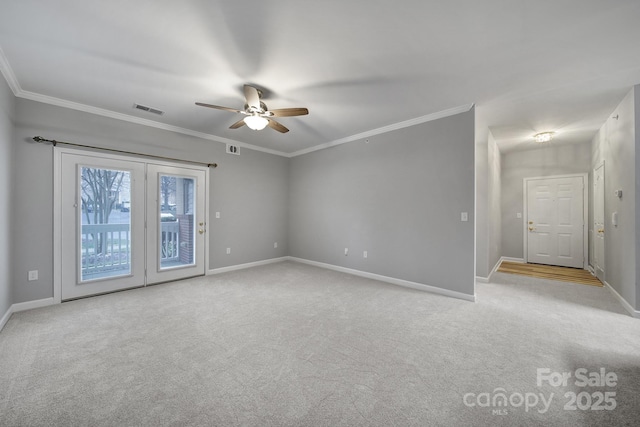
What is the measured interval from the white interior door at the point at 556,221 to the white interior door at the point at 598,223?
0.66 meters

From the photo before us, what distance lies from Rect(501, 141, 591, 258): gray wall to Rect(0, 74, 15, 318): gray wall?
29.4 ft

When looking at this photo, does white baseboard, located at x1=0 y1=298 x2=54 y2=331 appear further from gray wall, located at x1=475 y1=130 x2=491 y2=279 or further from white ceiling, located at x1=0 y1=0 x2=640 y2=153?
gray wall, located at x1=475 y1=130 x2=491 y2=279

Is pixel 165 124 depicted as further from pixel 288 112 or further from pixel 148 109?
pixel 288 112

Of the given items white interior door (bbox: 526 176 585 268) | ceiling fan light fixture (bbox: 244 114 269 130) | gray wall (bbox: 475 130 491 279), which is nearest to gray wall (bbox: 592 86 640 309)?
gray wall (bbox: 475 130 491 279)

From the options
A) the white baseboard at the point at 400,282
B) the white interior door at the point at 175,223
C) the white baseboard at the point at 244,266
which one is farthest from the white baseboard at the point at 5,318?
the white baseboard at the point at 400,282

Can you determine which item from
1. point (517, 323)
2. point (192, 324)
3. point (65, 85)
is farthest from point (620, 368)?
point (65, 85)

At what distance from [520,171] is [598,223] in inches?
77.8

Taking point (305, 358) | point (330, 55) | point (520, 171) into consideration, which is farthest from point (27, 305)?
point (520, 171)

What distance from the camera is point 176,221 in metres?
4.45

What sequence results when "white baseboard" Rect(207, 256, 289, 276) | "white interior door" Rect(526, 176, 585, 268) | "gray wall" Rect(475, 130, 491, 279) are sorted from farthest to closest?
"white interior door" Rect(526, 176, 585, 268)
"white baseboard" Rect(207, 256, 289, 276)
"gray wall" Rect(475, 130, 491, 279)

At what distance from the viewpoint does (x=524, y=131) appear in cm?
459

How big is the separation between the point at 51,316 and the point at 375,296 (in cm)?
405

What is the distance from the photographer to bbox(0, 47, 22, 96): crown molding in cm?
244

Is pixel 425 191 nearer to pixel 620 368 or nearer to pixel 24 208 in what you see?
pixel 620 368
